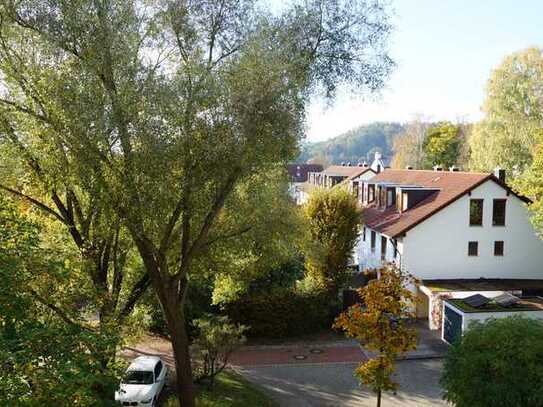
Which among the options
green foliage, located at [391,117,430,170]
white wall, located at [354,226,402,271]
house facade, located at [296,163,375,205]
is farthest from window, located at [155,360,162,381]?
green foliage, located at [391,117,430,170]

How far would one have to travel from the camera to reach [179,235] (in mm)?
14508

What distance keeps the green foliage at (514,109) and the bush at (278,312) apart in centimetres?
2533

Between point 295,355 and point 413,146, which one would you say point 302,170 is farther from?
point 295,355

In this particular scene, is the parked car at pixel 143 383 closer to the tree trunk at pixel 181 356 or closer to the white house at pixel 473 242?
the tree trunk at pixel 181 356

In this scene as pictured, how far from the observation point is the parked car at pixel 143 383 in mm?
15680

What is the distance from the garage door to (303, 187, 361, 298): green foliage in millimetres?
5669

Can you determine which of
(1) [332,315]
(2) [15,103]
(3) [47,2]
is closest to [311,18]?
(3) [47,2]

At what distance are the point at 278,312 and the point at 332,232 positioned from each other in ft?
16.5

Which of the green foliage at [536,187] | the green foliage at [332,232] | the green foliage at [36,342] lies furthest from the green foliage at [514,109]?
the green foliage at [36,342]

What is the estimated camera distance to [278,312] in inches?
966

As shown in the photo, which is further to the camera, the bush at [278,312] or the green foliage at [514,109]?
the green foliage at [514,109]

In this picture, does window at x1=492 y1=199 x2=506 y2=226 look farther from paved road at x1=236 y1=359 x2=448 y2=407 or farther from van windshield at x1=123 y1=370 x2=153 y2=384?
van windshield at x1=123 y1=370 x2=153 y2=384

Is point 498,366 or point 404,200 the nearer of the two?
point 498,366

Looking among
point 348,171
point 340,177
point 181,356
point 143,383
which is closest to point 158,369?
point 143,383
